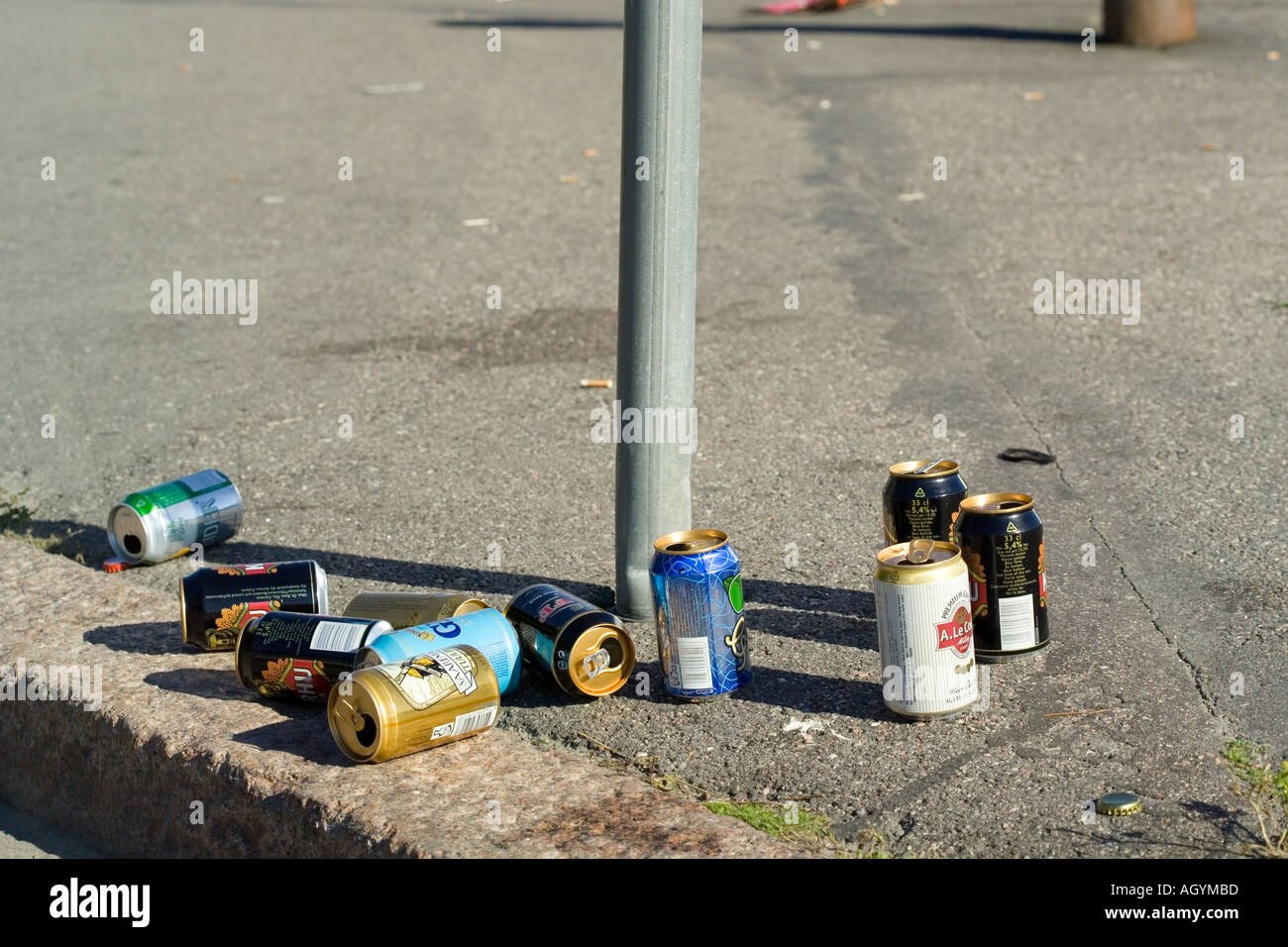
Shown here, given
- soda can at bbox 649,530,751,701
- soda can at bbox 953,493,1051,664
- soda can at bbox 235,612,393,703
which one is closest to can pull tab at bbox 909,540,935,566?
soda can at bbox 953,493,1051,664

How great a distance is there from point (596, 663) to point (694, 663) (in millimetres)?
249

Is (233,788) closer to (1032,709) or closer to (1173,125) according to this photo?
(1032,709)

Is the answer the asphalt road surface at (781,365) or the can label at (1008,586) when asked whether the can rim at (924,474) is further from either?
the asphalt road surface at (781,365)

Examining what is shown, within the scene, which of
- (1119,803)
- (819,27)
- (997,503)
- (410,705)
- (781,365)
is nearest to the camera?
(1119,803)

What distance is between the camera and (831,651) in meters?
3.77

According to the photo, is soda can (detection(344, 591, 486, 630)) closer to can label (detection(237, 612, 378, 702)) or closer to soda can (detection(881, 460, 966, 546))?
can label (detection(237, 612, 378, 702))

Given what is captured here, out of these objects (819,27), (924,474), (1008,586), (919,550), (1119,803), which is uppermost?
(819,27)

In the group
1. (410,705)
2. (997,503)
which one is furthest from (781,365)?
(410,705)

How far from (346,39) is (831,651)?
1326cm

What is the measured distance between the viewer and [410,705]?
3096 millimetres

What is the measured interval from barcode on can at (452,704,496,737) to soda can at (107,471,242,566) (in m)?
1.74

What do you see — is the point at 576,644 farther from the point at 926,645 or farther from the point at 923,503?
the point at 923,503

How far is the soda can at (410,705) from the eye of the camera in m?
3.07

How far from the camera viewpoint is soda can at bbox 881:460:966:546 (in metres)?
3.80
